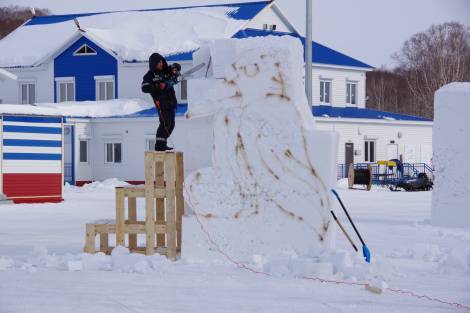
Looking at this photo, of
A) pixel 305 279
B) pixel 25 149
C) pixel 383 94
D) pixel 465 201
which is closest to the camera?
pixel 305 279

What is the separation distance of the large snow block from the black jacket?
6337mm

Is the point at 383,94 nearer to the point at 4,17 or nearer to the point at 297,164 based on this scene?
the point at 4,17

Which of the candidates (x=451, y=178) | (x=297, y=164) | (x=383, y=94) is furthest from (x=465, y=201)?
(x=383, y=94)

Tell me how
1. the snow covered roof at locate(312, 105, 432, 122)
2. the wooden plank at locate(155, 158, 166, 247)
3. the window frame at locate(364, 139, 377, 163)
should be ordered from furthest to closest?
the window frame at locate(364, 139, 377, 163) → the snow covered roof at locate(312, 105, 432, 122) → the wooden plank at locate(155, 158, 166, 247)

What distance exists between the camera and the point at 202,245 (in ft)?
38.6

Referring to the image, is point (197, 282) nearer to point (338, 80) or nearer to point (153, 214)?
point (153, 214)

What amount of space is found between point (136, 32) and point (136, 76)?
305 cm

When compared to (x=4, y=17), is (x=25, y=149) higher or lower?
lower

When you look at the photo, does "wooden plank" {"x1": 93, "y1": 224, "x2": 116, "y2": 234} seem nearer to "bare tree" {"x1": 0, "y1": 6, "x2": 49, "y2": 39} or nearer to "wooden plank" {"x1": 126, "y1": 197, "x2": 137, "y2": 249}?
"wooden plank" {"x1": 126, "y1": 197, "x2": 137, "y2": 249}

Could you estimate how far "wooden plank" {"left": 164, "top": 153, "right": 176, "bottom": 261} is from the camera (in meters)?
11.5

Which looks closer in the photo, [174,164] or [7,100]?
[174,164]

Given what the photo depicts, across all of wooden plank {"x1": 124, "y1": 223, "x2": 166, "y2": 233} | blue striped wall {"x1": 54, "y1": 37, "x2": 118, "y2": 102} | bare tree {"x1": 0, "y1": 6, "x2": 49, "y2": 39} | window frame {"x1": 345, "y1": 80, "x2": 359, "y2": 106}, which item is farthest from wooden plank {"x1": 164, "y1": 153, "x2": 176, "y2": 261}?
bare tree {"x1": 0, "y1": 6, "x2": 49, "y2": 39}

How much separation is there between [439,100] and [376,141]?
84.1ft

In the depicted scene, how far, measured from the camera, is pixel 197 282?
985 cm
